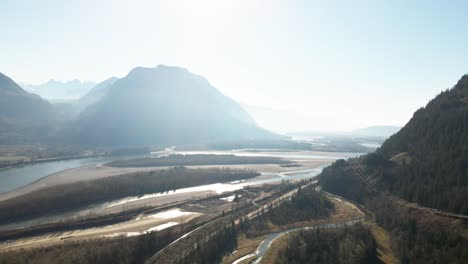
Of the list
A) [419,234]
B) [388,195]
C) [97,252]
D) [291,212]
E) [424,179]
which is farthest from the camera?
[388,195]

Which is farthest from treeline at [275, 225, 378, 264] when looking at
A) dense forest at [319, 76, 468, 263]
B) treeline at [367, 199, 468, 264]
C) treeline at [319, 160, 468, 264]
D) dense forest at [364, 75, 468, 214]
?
dense forest at [364, 75, 468, 214]

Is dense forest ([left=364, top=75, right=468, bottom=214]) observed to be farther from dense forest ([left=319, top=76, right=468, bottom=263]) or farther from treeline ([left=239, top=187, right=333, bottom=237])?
treeline ([left=239, top=187, right=333, bottom=237])

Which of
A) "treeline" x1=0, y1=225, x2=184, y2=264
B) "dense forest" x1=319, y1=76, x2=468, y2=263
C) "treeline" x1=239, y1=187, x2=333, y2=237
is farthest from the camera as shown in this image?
"treeline" x1=239, y1=187, x2=333, y2=237

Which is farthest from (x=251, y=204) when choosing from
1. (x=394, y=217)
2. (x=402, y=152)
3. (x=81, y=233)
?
(x=402, y=152)

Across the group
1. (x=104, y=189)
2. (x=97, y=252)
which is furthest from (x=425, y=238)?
(x=104, y=189)

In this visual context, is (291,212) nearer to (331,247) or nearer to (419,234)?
(331,247)

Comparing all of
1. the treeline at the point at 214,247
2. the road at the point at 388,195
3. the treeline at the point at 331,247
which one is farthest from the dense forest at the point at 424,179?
the treeline at the point at 214,247
